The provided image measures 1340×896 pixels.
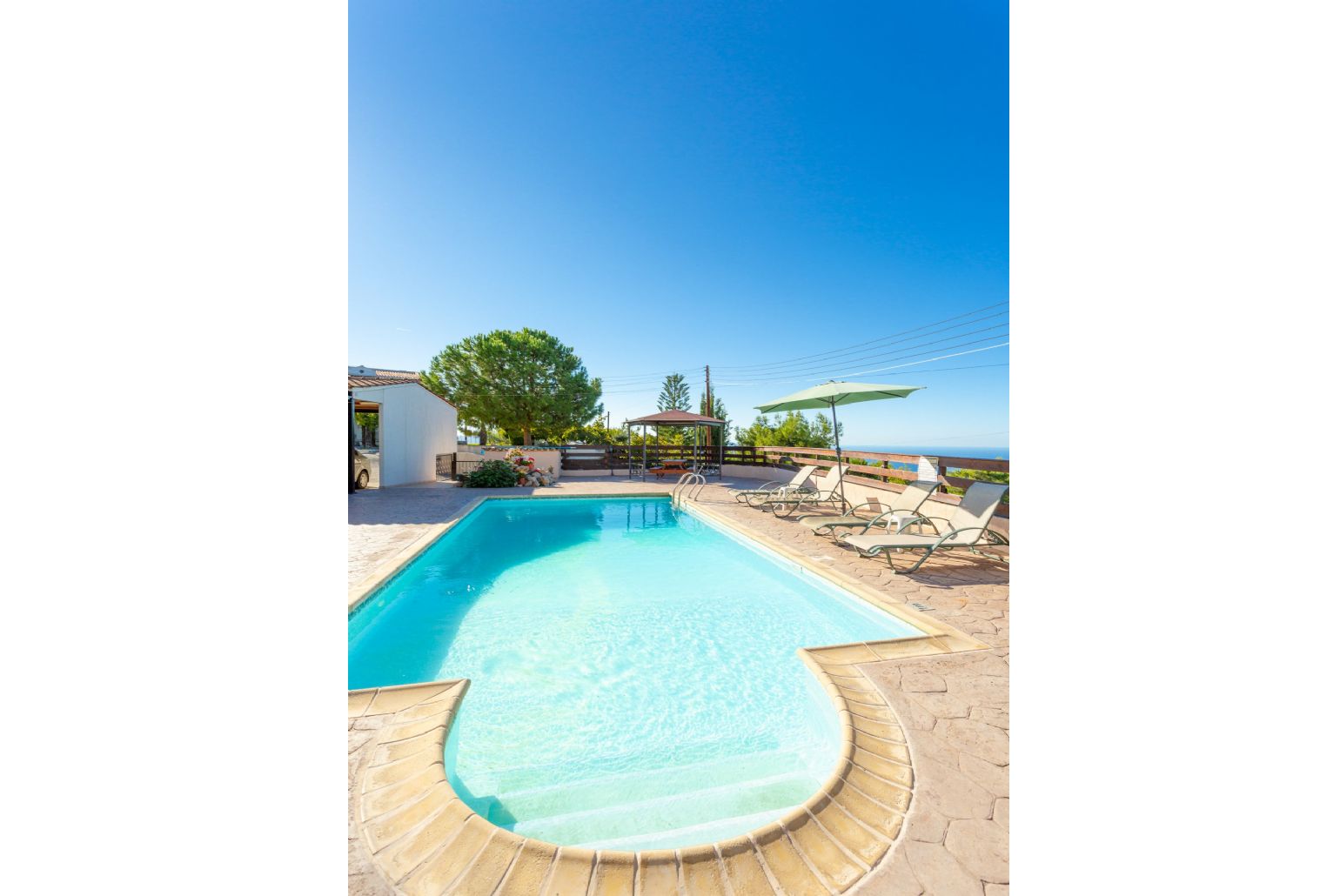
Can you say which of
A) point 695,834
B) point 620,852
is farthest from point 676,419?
point 620,852

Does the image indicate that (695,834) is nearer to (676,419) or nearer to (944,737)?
(944,737)

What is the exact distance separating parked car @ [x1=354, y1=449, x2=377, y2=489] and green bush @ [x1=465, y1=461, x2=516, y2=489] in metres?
2.36

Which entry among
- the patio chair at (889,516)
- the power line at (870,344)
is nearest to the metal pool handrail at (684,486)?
the patio chair at (889,516)

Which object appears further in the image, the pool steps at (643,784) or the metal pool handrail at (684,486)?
the metal pool handrail at (684,486)

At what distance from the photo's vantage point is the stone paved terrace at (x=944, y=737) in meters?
1.54

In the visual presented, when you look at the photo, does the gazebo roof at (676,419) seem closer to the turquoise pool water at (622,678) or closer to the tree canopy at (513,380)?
the turquoise pool water at (622,678)

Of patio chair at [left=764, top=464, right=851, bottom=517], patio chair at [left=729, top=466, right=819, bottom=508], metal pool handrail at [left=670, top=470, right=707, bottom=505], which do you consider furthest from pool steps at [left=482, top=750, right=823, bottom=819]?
metal pool handrail at [left=670, top=470, right=707, bottom=505]

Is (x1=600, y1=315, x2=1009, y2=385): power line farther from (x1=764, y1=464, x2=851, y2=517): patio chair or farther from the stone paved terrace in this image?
the stone paved terrace

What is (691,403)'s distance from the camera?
36531 millimetres

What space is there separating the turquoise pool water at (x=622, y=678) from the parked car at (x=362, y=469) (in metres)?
6.09

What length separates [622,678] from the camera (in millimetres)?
3486
